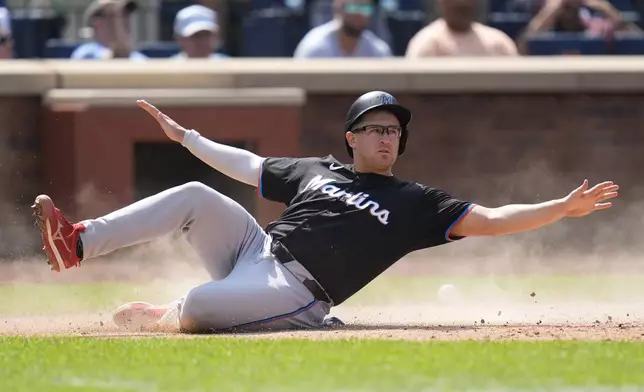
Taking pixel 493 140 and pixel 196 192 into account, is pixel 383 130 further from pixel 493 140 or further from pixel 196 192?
pixel 493 140

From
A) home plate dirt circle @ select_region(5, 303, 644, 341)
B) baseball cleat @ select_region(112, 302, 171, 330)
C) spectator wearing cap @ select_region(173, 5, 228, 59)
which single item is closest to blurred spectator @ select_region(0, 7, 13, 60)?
spectator wearing cap @ select_region(173, 5, 228, 59)

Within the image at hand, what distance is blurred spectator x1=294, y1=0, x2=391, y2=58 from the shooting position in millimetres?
12016

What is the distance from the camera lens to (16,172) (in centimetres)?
1127

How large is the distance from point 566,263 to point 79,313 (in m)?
4.38

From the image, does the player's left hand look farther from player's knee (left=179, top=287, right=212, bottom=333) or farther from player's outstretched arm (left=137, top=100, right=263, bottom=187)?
player's knee (left=179, top=287, right=212, bottom=333)

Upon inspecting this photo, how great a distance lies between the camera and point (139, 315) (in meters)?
7.14

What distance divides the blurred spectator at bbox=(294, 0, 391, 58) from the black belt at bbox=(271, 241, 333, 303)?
5203 mm

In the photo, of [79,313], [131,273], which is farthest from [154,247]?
[79,313]

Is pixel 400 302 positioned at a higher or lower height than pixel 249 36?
lower

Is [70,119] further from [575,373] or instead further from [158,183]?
[575,373]

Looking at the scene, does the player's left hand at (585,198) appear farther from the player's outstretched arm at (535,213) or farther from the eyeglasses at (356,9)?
the eyeglasses at (356,9)

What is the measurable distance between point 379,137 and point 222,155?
2.90 ft

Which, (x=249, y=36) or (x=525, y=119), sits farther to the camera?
(x=249, y=36)

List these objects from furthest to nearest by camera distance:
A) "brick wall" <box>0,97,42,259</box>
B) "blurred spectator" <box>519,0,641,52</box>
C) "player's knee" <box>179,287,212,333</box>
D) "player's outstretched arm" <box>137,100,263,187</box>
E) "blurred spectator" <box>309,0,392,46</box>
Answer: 1. "blurred spectator" <box>309,0,392,46</box>
2. "blurred spectator" <box>519,0,641,52</box>
3. "brick wall" <box>0,97,42,259</box>
4. "player's outstretched arm" <box>137,100,263,187</box>
5. "player's knee" <box>179,287,212,333</box>
